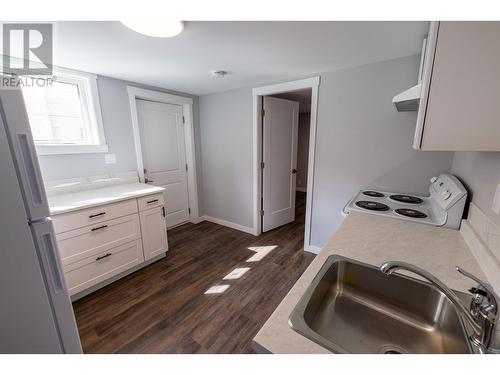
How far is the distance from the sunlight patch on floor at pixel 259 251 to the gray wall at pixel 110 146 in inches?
75.9

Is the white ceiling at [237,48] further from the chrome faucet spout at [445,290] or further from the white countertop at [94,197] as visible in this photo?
the chrome faucet spout at [445,290]

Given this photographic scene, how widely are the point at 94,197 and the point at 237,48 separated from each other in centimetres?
190

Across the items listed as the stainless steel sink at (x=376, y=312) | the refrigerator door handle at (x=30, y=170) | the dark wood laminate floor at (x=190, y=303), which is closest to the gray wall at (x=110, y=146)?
the dark wood laminate floor at (x=190, y=303)

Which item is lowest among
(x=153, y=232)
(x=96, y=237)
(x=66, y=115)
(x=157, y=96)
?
(x=153, y=232)

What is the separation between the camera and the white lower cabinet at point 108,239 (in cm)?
177

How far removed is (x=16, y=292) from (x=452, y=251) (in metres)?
2.03

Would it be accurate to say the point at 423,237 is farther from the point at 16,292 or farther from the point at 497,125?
the point at 16,292

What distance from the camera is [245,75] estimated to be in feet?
7.69

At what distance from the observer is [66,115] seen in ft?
7.38

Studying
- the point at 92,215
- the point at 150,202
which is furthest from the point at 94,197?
the point at 150,202

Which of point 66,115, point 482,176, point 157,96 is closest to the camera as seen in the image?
point 482,176

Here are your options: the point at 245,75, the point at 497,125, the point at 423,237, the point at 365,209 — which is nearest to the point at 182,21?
the point at 245,75

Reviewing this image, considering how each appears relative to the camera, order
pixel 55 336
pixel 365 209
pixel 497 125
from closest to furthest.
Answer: pixel 497 125 → pixel 55 336 → pixel 365 209

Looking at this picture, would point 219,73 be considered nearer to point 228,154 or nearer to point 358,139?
point 228,154
